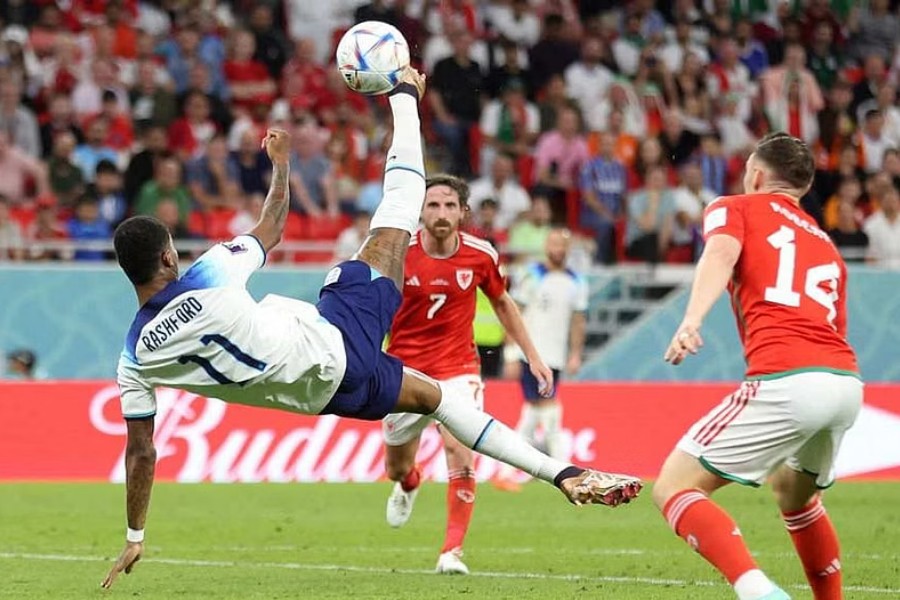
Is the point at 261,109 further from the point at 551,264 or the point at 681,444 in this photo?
the point at 681,444

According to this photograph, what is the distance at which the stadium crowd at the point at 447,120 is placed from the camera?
1970 centimetres

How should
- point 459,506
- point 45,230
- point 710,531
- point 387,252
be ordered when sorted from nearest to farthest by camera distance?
point 710,531 < point 387,252 < point 459,506 < point 45,230

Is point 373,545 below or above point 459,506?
below

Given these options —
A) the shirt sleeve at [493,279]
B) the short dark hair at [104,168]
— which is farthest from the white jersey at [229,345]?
the short dark hair at [104,168]

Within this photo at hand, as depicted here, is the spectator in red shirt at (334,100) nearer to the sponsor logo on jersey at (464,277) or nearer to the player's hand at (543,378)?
the sponsor logo on jersey at (464,277)

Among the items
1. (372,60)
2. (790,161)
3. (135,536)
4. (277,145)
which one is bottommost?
(135,536)

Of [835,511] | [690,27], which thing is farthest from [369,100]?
[835,511]

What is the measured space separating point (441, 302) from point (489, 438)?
2.68 m

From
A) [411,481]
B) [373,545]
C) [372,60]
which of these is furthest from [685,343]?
[373,545]

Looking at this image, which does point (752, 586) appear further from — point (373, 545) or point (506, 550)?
point (373, 545)

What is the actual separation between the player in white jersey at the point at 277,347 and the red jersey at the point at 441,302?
204 centimetres

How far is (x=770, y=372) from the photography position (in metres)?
7.36

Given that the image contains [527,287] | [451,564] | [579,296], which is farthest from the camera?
[527,287]

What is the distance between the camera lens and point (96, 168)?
19.5m
